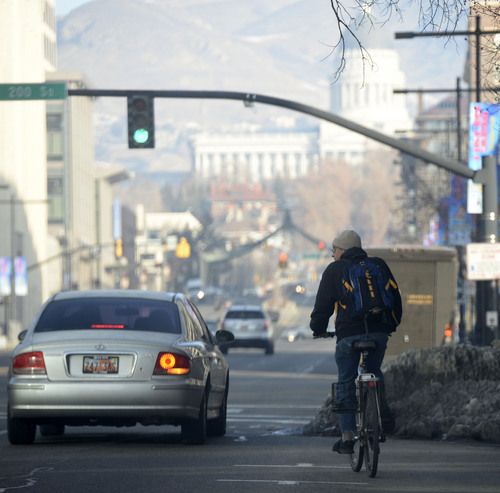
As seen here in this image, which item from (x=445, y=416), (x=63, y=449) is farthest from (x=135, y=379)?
(x=445, y=416)

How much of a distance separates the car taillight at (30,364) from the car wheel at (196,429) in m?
1.47

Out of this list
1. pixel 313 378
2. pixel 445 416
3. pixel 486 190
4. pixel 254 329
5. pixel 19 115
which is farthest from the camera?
pixel 19 115

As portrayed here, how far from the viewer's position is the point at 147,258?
17262 centimetres

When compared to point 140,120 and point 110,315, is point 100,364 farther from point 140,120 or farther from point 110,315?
point 140,120

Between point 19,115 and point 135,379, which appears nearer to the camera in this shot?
point 135,379

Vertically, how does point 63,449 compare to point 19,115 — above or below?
below

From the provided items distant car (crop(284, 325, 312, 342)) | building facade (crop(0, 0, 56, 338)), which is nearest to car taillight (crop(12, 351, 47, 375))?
building facade (crop(0, 0, 56, 338))

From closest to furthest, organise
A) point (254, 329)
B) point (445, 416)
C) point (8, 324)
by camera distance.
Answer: point (445, 416)
point (254, 329)
point (8, 324)

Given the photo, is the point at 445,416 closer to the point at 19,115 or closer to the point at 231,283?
the point at 19,115

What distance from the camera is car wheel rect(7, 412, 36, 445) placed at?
13.6 metres

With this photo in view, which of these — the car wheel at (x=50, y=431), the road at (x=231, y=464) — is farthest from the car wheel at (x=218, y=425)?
the car wheel at (x=50, y=431)

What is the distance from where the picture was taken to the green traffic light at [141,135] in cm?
2583

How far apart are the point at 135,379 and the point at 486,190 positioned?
44.9 ft

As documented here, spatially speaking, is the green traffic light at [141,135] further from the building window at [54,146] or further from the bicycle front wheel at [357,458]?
the building window at [54,146]
